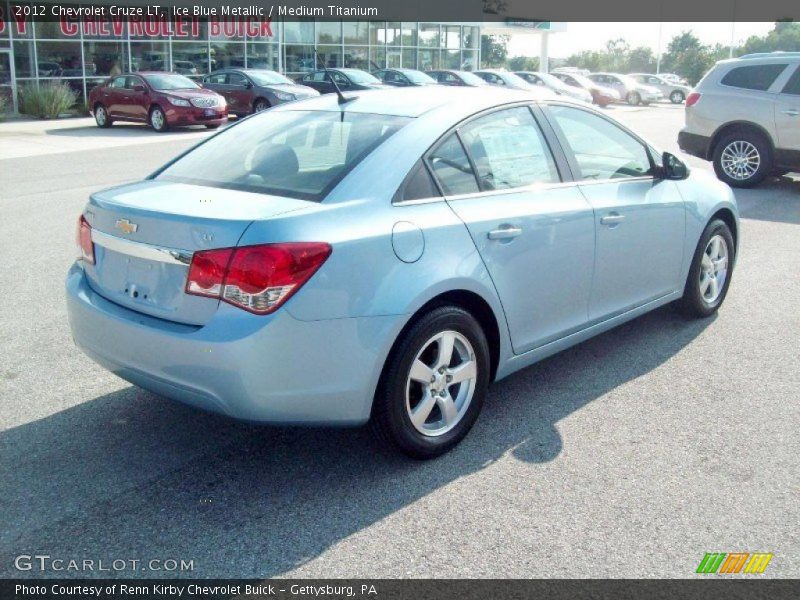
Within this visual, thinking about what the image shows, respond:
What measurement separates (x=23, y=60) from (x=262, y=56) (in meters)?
9.55

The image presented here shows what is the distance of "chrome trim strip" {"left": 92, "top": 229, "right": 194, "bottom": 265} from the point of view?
3.54 m

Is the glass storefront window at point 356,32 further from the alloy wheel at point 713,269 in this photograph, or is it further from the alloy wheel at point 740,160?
the alloy wheel at point 713,269

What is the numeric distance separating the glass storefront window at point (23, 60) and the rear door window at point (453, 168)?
26518 mm

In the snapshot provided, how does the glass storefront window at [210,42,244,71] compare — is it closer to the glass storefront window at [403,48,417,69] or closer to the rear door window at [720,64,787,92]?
the glass storefront window at [403,48,417,69]

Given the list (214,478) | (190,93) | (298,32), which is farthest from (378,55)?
(214,478)

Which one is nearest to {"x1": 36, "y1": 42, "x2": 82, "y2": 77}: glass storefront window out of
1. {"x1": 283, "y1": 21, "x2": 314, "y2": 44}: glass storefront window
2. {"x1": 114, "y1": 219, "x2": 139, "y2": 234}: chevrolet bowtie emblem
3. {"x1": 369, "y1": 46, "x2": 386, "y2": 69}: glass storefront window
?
{"x1": 283, "y1": 21, "x2": 314, "y2": 44}: glass storefront window

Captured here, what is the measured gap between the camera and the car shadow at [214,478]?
3.28m

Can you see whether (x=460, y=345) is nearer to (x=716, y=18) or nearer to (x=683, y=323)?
(x=683, y=323)

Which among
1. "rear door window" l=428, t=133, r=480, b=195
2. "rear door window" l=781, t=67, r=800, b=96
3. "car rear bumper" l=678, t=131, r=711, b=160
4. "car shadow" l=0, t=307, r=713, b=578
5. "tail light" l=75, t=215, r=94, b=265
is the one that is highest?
"rear door window" l=781, t=67, r=800, b=96

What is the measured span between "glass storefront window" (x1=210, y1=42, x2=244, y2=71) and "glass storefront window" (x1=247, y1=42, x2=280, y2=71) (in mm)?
410

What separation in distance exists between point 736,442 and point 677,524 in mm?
924

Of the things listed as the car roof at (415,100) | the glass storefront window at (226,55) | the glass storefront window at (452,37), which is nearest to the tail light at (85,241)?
the car roof at (415,100)

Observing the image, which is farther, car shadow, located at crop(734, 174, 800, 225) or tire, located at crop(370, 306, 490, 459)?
car shadow, located at crop(734, 174, 800, 225)

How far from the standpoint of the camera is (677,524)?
348 centimetres
